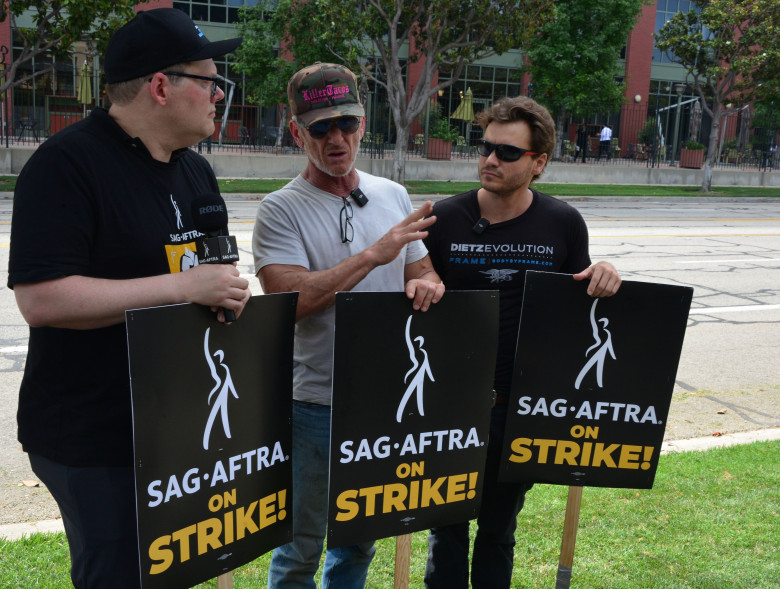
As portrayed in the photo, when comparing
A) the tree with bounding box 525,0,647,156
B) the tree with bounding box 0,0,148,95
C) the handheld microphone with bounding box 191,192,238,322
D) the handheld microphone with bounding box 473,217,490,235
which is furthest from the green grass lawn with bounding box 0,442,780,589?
the tree with bounding box 525,0,647,156

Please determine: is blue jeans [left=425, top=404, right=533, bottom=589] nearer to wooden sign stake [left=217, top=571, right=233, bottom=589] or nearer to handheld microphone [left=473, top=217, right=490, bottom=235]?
handheld microphone [left=473, top=217, right=490, bottom=235]

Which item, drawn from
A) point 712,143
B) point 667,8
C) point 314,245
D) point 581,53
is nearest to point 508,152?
point 314,245

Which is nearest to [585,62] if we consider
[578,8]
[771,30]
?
[578,8]

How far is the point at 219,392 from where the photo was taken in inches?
88.4

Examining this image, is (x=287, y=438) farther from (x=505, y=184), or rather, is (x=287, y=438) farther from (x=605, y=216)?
(x=605, y=216)

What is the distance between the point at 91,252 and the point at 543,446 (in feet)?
5.77

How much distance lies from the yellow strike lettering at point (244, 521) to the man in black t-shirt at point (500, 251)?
994 millimetres

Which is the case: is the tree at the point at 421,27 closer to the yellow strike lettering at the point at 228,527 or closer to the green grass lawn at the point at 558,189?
the green grass lawn at the point at 558,189

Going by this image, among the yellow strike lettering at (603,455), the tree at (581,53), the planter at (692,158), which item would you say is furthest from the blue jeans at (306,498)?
the planter at (692,158)

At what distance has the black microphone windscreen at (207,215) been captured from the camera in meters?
2.13

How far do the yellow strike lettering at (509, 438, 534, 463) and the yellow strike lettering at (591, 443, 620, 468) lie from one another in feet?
0.84

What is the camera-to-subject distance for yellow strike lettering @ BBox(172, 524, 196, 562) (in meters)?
2.20

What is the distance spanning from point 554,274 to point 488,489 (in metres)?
0.92

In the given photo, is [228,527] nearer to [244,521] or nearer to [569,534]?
[244,521]
